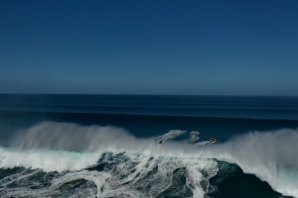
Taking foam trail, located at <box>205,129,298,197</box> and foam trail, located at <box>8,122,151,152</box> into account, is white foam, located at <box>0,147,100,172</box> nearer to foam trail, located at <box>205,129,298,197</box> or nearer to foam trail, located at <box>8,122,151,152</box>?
foam trail, located at <box>8,122,151,152</box>

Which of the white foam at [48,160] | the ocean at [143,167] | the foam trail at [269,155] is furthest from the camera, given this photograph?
the white foam at [48,160]

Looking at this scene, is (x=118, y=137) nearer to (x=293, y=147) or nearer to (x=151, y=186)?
(x=151, y=186)

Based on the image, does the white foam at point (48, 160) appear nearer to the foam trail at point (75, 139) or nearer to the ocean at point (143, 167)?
the ocean at point (143, 167)

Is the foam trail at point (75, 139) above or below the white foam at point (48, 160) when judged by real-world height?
above

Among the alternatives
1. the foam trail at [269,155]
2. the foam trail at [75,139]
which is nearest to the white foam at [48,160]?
the foam trail at [75,139]

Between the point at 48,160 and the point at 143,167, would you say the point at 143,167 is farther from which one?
the point at 48,160

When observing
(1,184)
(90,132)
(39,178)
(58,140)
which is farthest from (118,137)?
(1,184)

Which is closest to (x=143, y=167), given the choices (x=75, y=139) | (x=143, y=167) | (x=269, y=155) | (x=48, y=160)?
(x=143, y=167)

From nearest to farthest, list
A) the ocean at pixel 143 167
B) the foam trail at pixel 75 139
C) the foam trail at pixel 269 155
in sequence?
Answer: 1. the ocean at pixel 143 167
2. the foam trail at pixel 269 155
3. the foam trail at pixel 75 139

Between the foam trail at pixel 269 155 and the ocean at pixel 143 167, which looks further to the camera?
the foam trail at pixel 269 155
